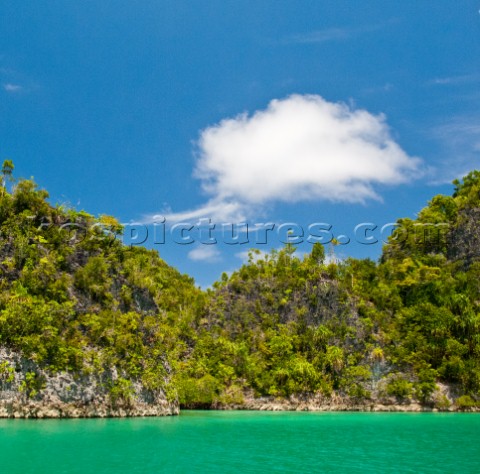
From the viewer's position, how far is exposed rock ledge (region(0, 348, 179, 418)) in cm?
2345

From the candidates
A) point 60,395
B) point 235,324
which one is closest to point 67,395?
point 60,395

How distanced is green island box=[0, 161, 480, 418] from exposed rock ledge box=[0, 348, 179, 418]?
0.06 meters

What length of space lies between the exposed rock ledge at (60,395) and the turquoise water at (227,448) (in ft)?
5.11

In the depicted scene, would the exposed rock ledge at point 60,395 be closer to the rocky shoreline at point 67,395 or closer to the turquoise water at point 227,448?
the rocky shoreline at point 67,395

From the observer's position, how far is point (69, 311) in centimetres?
2762

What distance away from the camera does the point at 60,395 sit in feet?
81.7

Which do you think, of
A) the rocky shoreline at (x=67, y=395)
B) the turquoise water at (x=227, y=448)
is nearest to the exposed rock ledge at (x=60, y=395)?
the rocky shoreline at (x=67, y=395)

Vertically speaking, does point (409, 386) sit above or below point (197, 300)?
below

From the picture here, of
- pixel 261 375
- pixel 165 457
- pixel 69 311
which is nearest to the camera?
pixel 165 457

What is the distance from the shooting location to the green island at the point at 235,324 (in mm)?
25953

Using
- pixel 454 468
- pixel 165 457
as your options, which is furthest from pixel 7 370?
pixel 454 468

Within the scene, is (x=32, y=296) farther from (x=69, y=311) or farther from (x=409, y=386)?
(x=409, y=386)

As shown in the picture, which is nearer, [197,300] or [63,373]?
[63,373]

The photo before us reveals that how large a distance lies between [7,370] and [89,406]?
4566 millimetres
